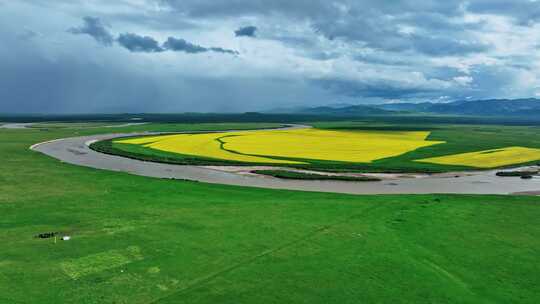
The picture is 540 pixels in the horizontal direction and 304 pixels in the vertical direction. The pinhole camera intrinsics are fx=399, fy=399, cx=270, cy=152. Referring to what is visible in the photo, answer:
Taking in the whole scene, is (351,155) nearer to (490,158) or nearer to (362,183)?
(362,183)

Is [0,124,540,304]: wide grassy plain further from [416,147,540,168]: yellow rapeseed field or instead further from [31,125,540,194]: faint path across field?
[416,147,540,168]: yellow rapeseed field

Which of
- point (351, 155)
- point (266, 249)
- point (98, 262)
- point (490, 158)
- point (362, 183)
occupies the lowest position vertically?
point (362, 183)

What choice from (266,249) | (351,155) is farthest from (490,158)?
(266,249)

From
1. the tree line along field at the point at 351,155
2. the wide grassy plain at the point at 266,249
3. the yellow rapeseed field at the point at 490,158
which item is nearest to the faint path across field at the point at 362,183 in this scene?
the tree line along field at the point at 351,155

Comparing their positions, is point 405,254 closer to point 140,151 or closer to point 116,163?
point 116,163

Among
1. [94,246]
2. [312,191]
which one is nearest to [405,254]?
[94,246]

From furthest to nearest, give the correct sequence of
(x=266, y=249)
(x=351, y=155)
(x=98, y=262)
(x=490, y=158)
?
(x=351, y=155)
(x=490, y=158)
(x=266, y=249)
(x=98, y=262)
